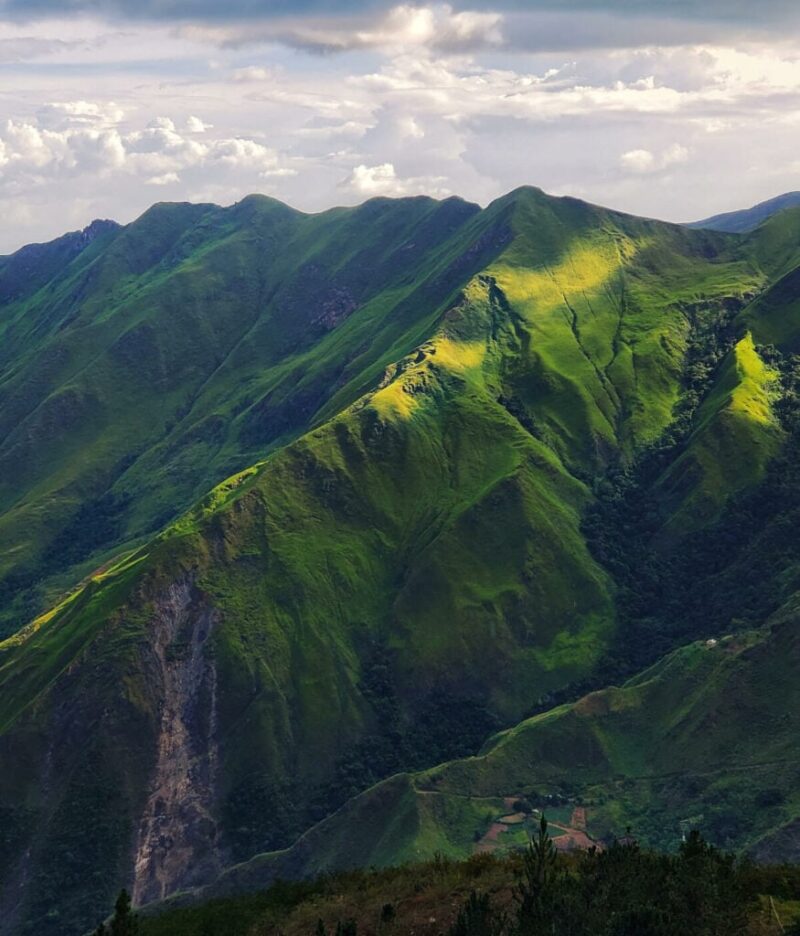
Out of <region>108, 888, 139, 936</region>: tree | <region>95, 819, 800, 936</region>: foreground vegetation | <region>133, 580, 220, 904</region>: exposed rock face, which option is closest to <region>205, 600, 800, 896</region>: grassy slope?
<region>133, 580, 220, 904</region>: exposed rock face

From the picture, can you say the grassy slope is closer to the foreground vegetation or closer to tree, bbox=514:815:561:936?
the foreground vegetation

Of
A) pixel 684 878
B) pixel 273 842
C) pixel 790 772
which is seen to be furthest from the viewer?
pixel 273 842

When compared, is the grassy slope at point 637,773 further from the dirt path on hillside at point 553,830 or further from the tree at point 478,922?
the tree at point 478,922

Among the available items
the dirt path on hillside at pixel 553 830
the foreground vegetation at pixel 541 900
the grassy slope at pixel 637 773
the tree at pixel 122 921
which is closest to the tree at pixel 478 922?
the foreground vegetation at pixel 541 900

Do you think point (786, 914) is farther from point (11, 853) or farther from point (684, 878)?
point (11, 853)

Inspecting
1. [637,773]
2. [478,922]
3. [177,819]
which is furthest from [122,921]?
[637,773]

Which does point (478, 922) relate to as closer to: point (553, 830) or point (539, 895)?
point (539, 895)

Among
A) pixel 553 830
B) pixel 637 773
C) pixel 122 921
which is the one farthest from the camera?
pixel 637 773

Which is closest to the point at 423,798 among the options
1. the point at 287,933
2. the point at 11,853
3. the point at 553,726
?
the point at 553,726
